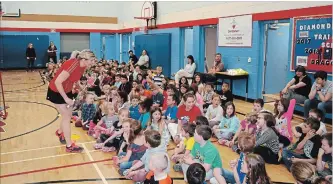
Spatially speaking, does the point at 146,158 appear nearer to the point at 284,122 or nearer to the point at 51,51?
the point at 284,122

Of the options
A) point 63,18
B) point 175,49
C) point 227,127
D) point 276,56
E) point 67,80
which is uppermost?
point 63,18

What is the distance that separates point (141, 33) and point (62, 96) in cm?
1234

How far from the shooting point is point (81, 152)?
5.00 meters

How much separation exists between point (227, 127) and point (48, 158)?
287 cm

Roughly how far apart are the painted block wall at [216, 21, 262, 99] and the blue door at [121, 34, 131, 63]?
955 cm

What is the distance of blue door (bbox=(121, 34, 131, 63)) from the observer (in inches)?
753

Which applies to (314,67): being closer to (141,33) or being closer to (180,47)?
(180,47)

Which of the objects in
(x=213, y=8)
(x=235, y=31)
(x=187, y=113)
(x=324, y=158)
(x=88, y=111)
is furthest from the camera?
(x=213, y=8)

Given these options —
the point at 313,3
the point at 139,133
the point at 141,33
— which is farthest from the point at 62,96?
the point at 141,33

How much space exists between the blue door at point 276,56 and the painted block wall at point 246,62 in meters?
0.29

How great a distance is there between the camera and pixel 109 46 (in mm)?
20969

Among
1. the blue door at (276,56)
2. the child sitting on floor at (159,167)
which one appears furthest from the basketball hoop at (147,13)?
the child sitting on floor at (159,167)

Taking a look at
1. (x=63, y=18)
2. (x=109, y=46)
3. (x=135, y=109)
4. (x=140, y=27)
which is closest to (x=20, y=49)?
(x=63, y=18)

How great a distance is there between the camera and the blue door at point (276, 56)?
9.21 meters
